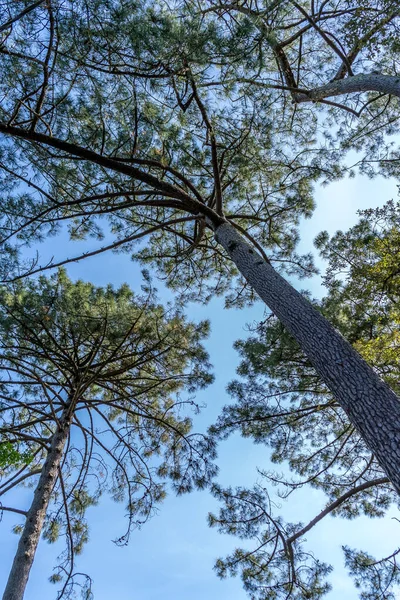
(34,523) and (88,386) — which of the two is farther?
(88,386)

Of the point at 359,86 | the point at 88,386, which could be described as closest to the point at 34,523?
the point at 88,386

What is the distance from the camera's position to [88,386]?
567 centimetres

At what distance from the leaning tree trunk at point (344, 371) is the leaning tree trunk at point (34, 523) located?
11.0 feet

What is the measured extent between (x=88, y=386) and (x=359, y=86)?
19.0 feet

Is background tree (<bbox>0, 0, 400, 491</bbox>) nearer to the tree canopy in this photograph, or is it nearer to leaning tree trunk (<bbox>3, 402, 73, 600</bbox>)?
Result: the tree canopy

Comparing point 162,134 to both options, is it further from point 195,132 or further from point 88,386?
point 88,386

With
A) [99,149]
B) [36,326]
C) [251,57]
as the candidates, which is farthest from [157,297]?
[251,57]

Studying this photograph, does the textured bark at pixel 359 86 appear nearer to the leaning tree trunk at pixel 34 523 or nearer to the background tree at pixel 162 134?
the background tree at pixel 162 134

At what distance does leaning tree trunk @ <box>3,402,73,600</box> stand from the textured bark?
590cm

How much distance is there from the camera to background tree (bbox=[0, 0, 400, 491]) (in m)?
3.57

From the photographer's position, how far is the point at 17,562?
388cm

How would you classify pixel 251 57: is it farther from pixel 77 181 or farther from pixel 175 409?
pixel 175 409

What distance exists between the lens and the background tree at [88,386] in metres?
5.18

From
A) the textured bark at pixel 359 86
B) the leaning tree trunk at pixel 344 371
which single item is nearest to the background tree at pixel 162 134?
the leaning tree trunk at pixel 344 371
